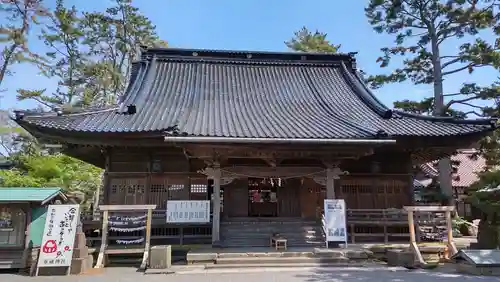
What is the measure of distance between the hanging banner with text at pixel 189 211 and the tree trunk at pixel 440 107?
1344 cm

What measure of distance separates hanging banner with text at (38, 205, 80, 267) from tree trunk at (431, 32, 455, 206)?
669 inches

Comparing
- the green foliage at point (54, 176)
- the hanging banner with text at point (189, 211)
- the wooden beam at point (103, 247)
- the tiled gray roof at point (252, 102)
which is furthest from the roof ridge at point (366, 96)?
the green foliage at point (54, 176)

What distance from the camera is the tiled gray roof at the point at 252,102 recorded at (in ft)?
37.6

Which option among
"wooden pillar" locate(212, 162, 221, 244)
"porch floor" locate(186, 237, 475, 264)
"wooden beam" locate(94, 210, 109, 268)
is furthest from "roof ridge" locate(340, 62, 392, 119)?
"wooden beam" locate(94, 210, 109, 268)

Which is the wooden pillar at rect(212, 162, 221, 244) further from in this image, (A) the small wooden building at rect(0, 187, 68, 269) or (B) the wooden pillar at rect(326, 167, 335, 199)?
(A) the small wooden building at rect(0, 187, 68, 269)

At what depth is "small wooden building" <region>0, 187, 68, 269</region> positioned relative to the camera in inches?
370

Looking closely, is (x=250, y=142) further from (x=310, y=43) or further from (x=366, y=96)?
(x=310, y=43)

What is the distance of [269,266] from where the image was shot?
9.48m

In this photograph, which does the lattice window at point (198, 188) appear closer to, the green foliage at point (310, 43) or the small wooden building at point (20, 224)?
the small wooden building at point (20, 224)

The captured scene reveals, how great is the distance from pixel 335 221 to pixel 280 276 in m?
2.97

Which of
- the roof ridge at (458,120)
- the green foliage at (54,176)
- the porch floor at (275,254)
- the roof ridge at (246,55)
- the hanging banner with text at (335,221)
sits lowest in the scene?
the porch floor at (275,254)

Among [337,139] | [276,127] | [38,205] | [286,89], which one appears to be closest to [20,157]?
[38,205]

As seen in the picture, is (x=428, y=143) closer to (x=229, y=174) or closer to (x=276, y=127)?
(x=276, y=127)

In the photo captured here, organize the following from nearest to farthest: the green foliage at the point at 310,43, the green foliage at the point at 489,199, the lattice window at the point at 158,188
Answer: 1. the green foliage at the point at 489,199
2. the lattice window at the point at 158,188
3. the green foliage at the point at 310,43
